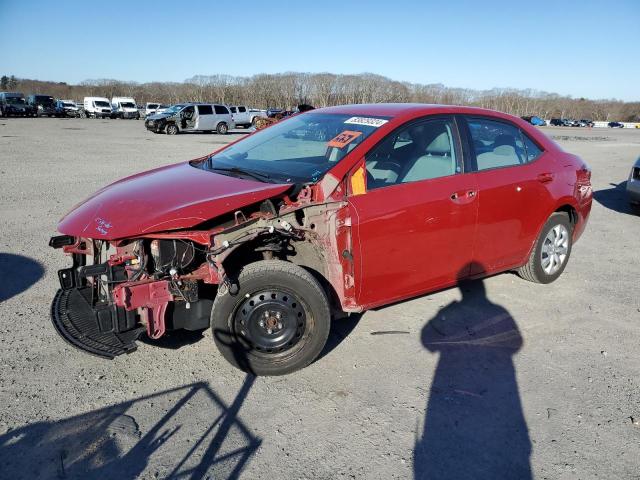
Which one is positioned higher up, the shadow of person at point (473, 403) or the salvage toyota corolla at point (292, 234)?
the salvage toyota corolla at point (292, 234)

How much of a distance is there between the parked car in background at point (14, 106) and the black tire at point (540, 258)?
46794mm

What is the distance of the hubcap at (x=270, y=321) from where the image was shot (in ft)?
10.7

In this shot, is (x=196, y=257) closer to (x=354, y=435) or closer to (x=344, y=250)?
(x=344, y=250)

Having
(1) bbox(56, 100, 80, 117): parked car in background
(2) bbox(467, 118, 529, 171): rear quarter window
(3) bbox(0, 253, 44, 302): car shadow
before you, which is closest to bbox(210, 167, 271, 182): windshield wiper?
(2) bbox(467, 118, 529, 171): rear quarter window

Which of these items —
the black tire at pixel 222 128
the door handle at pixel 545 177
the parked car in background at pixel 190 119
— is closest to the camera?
the door handle at pixel 545 177

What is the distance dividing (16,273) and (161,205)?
2804 mm

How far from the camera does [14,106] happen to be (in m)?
41.3

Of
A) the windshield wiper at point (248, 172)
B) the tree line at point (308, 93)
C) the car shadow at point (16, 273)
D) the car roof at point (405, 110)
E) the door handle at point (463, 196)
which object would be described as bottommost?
the car shadow at point (16, 273)

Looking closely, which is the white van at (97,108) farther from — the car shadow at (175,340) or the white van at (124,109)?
the car shadow at (175,340)

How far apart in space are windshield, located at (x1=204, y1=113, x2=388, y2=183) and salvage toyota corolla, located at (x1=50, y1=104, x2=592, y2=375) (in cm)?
2

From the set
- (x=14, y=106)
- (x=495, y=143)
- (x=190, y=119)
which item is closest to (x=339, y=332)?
(x=495, y=143)

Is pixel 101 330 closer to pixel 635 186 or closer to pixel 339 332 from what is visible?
pixel 339 332

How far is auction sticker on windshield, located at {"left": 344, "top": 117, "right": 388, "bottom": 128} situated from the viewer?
378 cm

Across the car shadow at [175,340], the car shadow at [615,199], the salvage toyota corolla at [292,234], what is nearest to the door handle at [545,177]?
the salvage toyota corolla at [292,234]
